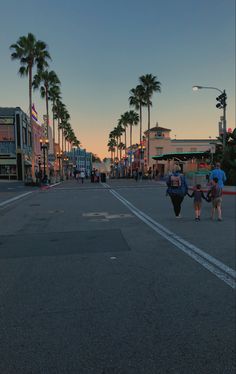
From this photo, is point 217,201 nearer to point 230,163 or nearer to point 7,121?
point 230,163

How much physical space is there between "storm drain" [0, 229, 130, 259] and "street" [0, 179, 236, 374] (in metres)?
0.02

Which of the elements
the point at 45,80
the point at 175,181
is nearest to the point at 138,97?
the point at 45,80

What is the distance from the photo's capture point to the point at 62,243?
7.29 m

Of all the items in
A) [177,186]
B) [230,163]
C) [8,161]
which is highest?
[8,161]

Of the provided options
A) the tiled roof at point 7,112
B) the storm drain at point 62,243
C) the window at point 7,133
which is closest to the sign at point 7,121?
the window at point 7,133

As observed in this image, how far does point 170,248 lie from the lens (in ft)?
21.9

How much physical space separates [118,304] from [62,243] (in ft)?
11.7

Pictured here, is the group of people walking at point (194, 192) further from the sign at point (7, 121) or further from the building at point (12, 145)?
the sign at point (7, 121)

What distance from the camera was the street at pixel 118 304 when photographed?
2.85 m

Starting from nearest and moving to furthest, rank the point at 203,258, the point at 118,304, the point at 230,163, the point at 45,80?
the point at 118,304
the point at 203,258
the point at 230,163
the point at 45,80

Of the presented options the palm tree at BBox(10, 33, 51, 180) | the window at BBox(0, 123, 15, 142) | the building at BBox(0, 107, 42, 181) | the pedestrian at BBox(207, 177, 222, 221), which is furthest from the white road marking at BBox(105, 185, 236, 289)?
the window at BBox(0, 123, 15, 142)

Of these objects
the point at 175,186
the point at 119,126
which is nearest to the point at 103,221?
the point at 175,186

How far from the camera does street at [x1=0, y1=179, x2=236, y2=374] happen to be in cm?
285

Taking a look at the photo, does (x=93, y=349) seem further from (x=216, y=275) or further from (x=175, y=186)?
(x=175, y=186)
